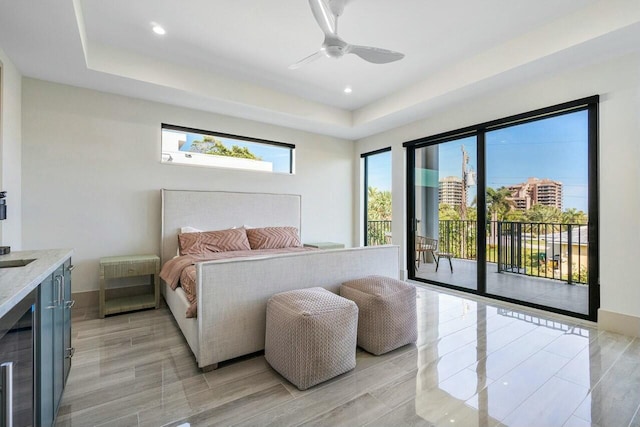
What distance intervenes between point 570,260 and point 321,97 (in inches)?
153

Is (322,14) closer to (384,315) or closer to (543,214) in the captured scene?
(384,315)

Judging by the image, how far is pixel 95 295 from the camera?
141 inches

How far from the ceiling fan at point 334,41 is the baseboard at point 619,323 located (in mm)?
3181

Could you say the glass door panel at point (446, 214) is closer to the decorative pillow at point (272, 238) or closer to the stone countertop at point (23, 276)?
the decorative pillow at point (272, 238)

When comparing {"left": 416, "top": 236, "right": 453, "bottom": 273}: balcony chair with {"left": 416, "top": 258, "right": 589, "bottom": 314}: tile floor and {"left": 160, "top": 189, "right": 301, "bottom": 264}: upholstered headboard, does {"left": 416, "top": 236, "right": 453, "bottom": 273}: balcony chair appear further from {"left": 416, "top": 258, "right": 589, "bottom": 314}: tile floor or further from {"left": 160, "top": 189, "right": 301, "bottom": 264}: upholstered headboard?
{"left": 160, "top": 189, "right": 301, "bottom": 264}: upholstered headboard

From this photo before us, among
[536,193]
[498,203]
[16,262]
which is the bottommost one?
[16,262]

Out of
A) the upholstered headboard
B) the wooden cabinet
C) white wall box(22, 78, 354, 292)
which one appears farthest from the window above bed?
the wooden cabinet

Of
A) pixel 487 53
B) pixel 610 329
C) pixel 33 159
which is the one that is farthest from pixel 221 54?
pixel 610 329

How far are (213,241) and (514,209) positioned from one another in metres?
3.90

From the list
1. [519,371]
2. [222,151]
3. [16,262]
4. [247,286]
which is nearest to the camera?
[16,262]

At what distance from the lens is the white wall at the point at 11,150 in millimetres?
2635

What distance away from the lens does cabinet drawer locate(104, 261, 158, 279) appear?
10.8 ft

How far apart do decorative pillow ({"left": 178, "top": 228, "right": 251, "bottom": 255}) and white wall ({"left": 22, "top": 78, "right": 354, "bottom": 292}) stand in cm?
53

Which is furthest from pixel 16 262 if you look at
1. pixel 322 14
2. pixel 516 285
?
pixel 516 285
